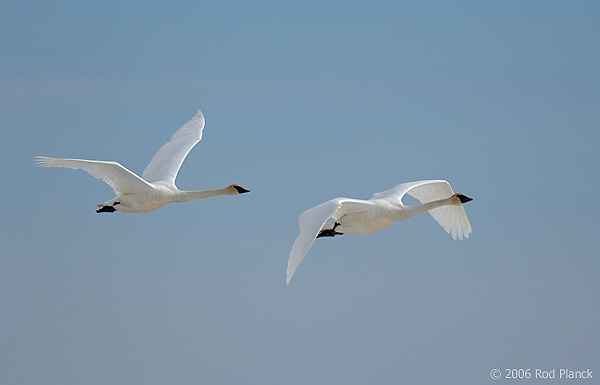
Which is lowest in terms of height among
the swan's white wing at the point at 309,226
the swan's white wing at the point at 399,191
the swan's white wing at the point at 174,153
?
the swan's white wing at the point at 309,226

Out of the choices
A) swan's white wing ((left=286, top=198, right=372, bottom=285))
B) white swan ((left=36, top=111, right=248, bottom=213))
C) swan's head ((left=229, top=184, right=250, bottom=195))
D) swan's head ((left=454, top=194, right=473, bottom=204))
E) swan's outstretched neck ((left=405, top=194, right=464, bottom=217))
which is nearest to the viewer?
swan's white wing ((left=286, top=198, right=372, bottom=285))

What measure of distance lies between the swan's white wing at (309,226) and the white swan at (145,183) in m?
4.05

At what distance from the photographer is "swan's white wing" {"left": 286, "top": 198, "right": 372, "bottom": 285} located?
49.3 ft

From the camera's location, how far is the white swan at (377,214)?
15484mm

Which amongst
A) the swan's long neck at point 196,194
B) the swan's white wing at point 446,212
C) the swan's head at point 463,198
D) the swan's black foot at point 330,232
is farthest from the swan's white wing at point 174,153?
the swan's head at point 463,198

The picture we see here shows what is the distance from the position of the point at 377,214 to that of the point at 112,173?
5.37 metres

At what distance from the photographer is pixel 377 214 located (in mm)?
17859

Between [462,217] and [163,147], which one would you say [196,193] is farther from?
[462,217]

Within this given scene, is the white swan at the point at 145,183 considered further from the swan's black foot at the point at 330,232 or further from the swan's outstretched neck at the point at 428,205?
the swan's outstretched neck at the point at 428,205

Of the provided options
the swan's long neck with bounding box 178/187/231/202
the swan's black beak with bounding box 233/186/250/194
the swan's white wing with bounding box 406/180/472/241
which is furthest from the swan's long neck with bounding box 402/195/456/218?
the swan's long neck with bounding box 178/187/231/202

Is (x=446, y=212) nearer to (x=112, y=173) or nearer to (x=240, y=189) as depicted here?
(x=240, y=189)

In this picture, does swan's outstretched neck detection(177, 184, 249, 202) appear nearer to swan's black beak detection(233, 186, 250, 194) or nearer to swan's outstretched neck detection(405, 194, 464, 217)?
swan's black beak detection(233, 186, 250, 194)

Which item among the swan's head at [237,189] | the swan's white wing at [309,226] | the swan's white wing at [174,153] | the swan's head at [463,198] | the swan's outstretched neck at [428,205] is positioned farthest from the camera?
the swan's white wing at [174,153]

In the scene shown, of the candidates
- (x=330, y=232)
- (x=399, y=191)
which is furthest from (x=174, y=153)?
(x=399, y=191)
